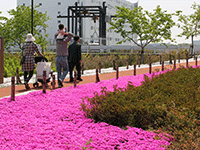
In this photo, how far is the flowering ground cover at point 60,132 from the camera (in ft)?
15.3

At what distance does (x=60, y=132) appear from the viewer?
532 centimetres

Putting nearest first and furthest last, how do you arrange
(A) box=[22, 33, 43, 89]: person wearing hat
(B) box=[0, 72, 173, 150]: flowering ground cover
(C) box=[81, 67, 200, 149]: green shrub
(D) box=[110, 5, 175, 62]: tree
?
(B) box=[0, 72, 173, 150]: flowering ground cover → (C) box=[81, 67, 200, 149]: green shrub → (A) box=[22, 33, 43, 89]: person wearing hat → (D) box=[110, 5, 175, 62]: tree

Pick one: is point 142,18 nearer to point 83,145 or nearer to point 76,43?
point 76,43

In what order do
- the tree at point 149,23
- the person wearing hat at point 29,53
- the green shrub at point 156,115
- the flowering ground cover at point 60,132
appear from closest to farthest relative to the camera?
the flowering ground cover at point 60,132, the green shrub at point 156,115, the person wearing hat at point 29,53, the tree at point 149,23

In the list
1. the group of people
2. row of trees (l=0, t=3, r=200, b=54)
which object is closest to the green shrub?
the group of people

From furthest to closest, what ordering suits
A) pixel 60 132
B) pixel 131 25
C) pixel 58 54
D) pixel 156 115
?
pixel 131 25
pixel 58 54
pixel 156 115
pixel 60 132

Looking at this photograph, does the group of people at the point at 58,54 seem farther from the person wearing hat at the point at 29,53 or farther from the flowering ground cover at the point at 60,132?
the flowering ground cover at the point at 60,132

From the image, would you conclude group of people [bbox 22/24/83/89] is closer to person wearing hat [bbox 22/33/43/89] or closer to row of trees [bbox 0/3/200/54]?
person wearing hat [bbox 22/33/43/89]

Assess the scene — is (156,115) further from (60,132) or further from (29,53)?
(29,53)

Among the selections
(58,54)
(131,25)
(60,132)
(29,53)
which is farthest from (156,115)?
(131,25)

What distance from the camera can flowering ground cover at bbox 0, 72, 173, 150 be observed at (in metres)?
4.66

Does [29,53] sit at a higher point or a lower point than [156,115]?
higher

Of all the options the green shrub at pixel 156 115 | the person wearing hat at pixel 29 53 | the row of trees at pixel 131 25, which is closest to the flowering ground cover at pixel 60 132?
the green shrub at pixel 156 115

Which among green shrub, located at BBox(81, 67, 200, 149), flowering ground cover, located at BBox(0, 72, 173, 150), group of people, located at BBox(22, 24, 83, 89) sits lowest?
flowering ground cover, located at BBox(0, 72, 173, 150)
